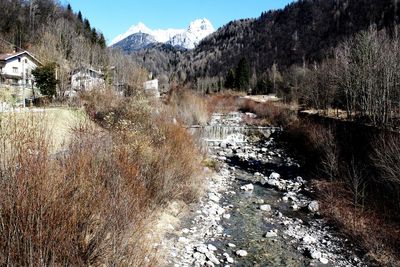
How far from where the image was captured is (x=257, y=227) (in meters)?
13.4

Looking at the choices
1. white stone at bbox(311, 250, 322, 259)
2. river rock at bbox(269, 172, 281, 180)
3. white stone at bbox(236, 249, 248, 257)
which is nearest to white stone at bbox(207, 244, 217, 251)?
white stone at bbox(236, 249, 248, 257)

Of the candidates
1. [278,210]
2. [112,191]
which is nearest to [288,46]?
[278,210]

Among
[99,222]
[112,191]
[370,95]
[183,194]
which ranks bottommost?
[183,194]

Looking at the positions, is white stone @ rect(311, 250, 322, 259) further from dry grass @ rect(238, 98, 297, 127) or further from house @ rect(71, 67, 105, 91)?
house @ rect(71, 67, 105, 91)

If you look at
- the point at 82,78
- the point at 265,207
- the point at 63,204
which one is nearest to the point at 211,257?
the point at 265,207

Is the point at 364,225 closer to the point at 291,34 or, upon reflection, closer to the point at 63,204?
the point at 63,204

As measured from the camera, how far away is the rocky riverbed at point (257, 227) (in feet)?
34.9

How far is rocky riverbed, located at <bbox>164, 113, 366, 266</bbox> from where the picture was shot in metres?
10.6

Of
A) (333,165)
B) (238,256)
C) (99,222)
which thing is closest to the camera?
(99,222)

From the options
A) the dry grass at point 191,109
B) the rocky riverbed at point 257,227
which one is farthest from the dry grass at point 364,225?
the dry grass at point 191,109

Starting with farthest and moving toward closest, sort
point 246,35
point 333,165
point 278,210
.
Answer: point 246,35
point 333,165
point 278,210

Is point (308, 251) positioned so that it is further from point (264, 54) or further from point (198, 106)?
point (264, 54)

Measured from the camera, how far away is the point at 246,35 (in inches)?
6718

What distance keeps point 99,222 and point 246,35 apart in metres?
173
